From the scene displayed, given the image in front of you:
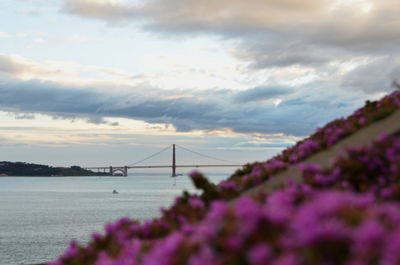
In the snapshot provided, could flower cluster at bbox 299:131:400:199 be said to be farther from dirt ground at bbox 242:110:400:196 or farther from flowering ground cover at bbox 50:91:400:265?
dirt ground at bbox 242:110:400:196

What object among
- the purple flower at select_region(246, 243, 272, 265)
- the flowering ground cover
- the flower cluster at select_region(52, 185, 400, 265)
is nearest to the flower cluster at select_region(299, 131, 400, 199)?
the flowering ground cover

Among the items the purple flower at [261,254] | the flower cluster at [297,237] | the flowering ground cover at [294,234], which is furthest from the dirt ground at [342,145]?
the purple flower at [261,254]

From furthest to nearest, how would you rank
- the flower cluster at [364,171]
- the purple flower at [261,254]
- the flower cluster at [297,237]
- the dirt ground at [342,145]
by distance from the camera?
the dirt ground at [342,145] < the flower cluster at [364,171] < the purple flower at [261,254] < the flower cluster at [297,237]

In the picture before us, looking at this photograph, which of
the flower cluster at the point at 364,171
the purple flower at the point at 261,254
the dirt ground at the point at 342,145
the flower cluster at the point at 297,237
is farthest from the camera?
the dirt ground at the point at 342,145

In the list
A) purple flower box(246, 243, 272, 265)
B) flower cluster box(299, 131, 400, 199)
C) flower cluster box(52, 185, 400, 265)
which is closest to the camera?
flower cluster box(52, 185, 400, 265)

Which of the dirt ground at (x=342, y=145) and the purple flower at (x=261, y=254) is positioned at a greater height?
the dirt ground at (x=342, y=145)

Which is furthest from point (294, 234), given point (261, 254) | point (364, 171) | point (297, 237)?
point (364, 171)

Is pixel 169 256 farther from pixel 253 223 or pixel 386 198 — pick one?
pixel 386 198

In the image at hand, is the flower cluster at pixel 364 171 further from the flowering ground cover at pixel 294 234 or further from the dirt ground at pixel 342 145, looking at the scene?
the dirt ground at pixel 342 145

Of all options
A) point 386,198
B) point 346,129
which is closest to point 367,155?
point 386,198

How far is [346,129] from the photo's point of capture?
8664 mm

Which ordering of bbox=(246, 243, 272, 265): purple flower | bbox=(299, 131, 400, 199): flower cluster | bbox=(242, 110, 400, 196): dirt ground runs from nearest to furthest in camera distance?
bbox=(246, 243, 272, 265): purple flower < bbox=(299, 131, 400, 199): flower cluster < bbox=(242, 110, 400, 196): dirt ground

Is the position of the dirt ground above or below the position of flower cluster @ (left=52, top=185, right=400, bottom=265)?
above

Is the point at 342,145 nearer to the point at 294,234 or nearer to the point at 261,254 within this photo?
the point at 294,234
